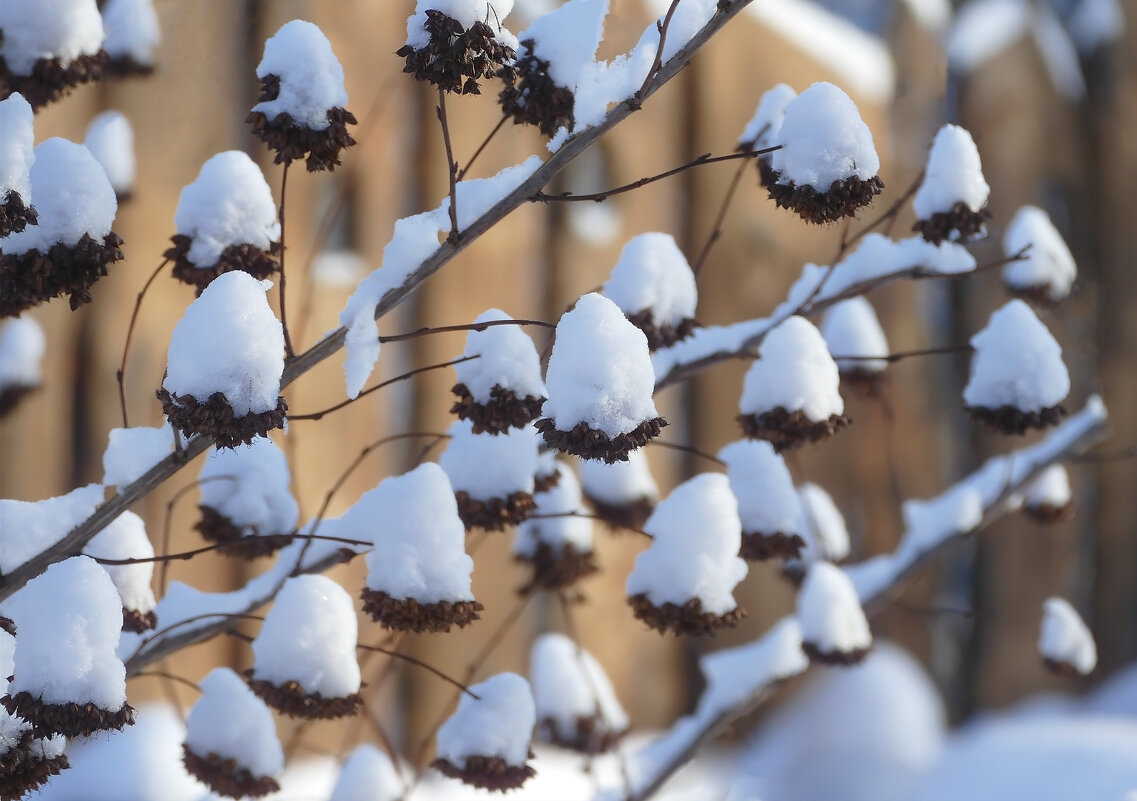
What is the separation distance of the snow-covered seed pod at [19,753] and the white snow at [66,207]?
29cm

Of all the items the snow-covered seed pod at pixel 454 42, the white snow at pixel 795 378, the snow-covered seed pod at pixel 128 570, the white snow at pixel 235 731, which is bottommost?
the white snow at pixel 235 731

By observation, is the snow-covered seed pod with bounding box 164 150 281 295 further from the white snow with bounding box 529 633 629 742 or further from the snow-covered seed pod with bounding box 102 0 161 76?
the white snow with bounding box 529 633 629 742

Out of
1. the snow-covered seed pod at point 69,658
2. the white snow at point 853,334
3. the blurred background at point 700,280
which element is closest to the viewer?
the snow-covered seed pod at point 69,658

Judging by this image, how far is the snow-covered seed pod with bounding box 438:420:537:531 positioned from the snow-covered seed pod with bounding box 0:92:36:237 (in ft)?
1.29

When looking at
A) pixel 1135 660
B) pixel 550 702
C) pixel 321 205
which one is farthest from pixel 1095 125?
pixel 550 702

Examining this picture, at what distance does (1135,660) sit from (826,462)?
58.0 inches

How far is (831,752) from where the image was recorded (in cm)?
273

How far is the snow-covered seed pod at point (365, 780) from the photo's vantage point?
43.8 inches

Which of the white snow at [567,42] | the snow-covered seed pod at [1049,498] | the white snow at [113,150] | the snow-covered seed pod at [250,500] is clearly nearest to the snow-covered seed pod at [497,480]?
the snow-covered seed pod at [250,500]

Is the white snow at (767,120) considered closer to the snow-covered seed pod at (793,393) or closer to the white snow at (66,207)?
the snow-covered seed pod at (793,393)

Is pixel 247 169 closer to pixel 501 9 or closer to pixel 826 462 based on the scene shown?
pixel 501 9

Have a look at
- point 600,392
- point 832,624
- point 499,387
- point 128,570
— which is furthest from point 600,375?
point 832,624

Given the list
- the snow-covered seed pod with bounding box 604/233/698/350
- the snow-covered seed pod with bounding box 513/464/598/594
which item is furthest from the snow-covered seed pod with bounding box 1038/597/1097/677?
the snow-covered seed pod with bounding box 604/233/698/350

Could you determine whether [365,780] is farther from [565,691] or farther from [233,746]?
[565,691]
